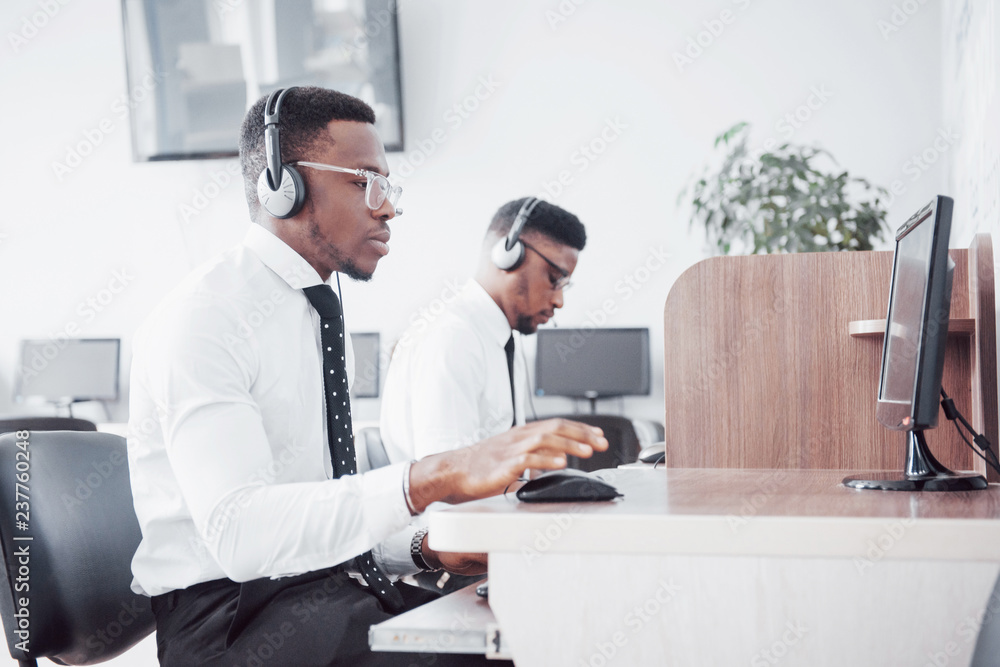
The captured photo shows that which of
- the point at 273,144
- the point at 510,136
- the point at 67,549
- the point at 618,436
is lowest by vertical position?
the point at 618,436

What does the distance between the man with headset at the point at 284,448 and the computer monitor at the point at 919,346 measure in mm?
387

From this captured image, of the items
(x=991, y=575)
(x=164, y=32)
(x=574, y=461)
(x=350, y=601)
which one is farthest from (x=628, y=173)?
(x=991, y=575)

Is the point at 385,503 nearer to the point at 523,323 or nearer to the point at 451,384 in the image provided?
the point at 451,384

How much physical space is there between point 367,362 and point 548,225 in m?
1.58

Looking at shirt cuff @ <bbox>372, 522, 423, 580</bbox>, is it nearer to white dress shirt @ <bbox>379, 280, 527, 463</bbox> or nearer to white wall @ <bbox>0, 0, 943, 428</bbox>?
white dress shirt @ <bbox>379, 280, 527, 463</bbox>

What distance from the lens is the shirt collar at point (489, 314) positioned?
7.43 ft

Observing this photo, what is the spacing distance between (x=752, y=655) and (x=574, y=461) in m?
2.21

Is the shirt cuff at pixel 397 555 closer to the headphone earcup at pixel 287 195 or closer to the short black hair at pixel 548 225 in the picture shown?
the headphone earcup at pixel 287 195

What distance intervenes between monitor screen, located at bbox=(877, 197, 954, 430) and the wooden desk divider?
30 cm

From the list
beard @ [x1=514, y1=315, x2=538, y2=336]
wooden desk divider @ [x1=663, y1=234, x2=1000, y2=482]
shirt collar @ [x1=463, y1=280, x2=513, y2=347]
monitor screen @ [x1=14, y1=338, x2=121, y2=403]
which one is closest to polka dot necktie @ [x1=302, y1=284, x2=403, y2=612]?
wooden desk divider @ [x1=663, y1=234, x2=1000, y2=482]

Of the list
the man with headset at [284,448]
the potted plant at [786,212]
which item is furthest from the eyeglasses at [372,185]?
the potted plant at [786,212]

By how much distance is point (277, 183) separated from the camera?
139 cm

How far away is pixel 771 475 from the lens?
1.33 m

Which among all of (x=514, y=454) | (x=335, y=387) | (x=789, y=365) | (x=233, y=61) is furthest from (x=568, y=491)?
(x=233, y=61)
